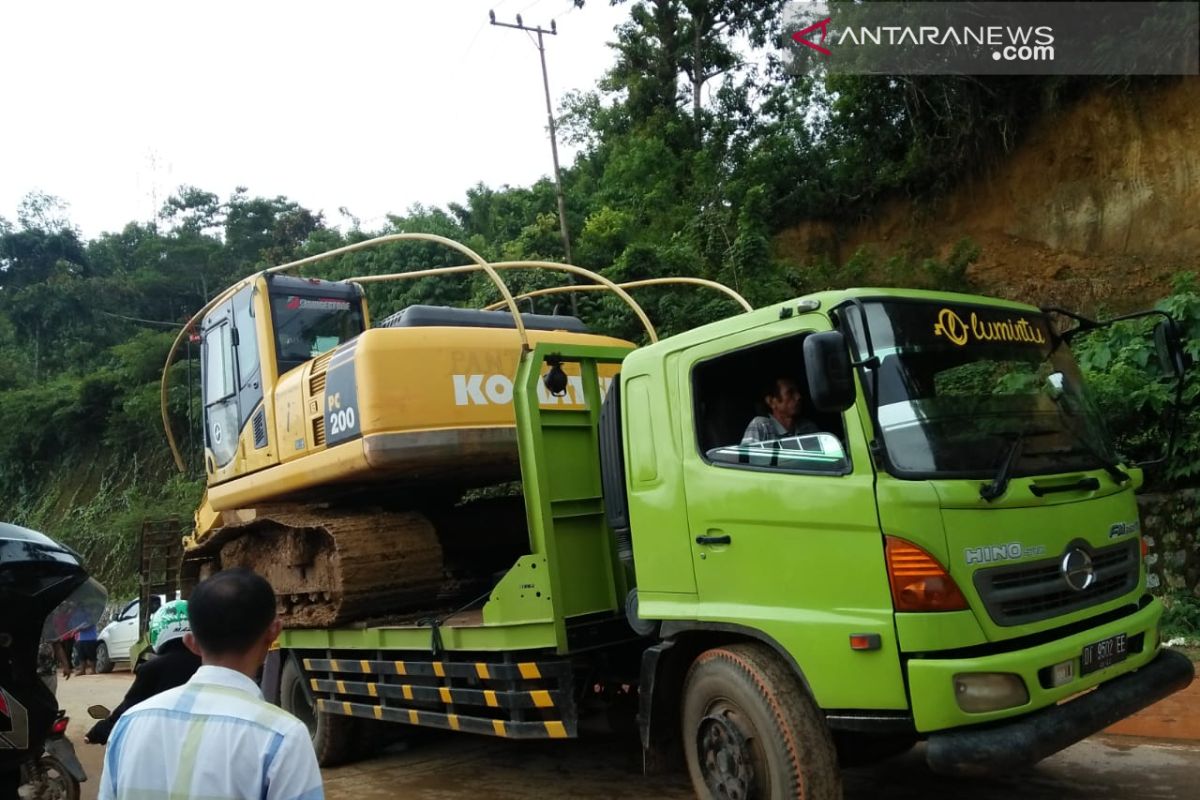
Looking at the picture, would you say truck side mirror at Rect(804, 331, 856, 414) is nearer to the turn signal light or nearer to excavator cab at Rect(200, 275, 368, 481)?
the turn signal light

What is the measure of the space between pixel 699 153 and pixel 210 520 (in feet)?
46.0

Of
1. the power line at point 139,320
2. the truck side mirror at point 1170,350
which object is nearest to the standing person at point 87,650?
the truck side mirror at point 1170,350

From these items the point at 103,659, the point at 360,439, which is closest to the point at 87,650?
the point at 103,659

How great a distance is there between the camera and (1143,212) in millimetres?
14117

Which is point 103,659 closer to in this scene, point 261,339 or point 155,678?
point 261,339

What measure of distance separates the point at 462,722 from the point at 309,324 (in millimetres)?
3671

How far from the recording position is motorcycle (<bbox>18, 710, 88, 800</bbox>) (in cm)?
520

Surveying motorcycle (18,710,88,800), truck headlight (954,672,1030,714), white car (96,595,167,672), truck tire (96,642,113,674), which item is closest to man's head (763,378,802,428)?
truck headlight (954,672,1030,714)

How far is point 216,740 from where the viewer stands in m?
1.91

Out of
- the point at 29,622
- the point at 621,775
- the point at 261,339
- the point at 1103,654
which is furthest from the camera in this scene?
the point at 261,339

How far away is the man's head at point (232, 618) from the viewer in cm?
209

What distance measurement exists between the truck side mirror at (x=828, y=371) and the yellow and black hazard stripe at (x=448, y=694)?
2275mm

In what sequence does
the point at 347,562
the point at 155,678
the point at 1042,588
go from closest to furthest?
1. the point at 1042,588
2. the point at 155,678
3. the point at 347,562

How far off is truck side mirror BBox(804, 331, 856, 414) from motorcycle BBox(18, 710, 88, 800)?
4.41m
